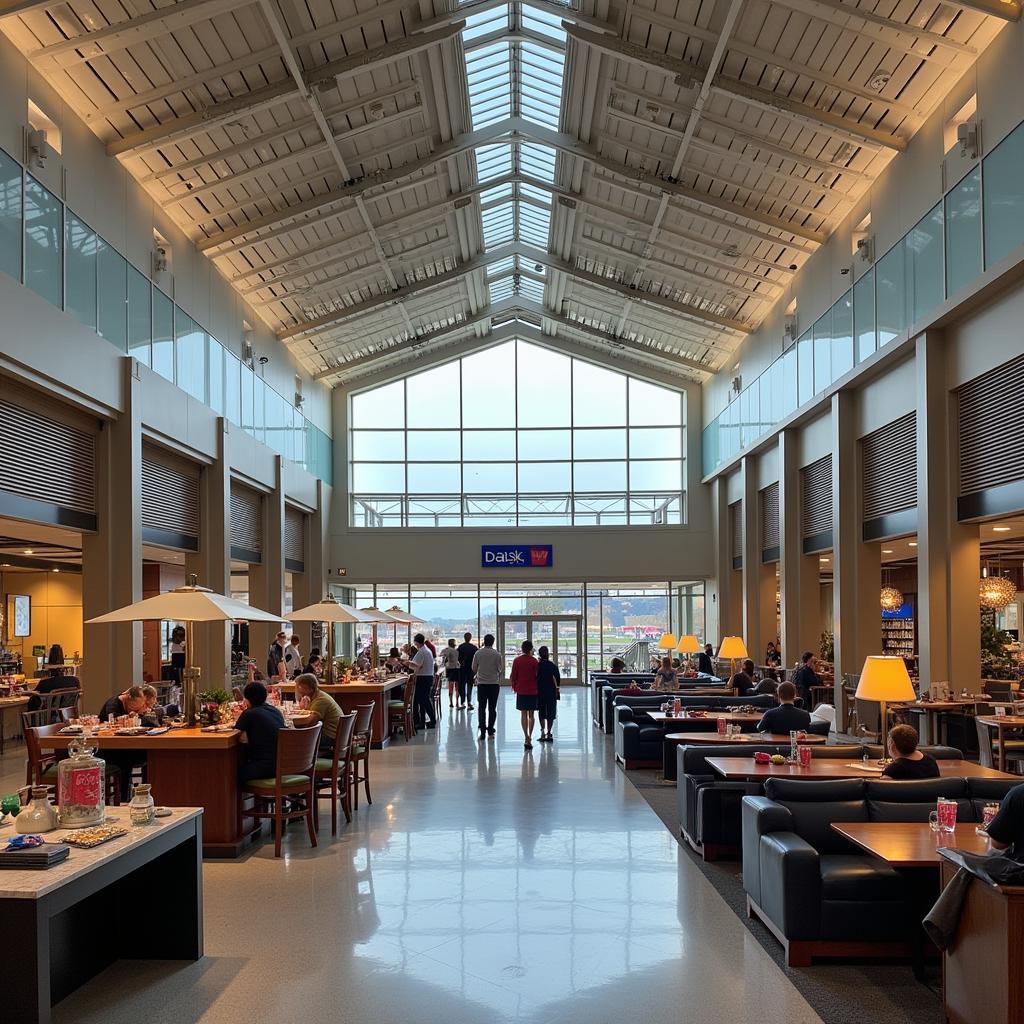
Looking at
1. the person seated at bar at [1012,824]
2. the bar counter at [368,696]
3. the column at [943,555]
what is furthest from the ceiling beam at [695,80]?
the person seated at bar at [1012,824]

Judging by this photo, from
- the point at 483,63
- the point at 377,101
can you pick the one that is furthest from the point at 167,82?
the point at 483,63

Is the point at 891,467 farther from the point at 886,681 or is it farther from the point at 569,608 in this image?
the point at 569,608

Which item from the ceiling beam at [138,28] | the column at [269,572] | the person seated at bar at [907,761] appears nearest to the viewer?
the person seated at bar at [907,761]

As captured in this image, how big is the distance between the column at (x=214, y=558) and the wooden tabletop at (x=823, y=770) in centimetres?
987

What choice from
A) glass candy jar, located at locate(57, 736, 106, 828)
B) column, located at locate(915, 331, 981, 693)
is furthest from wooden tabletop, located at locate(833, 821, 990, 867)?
column, located at locate(915, 331, 981, 693)

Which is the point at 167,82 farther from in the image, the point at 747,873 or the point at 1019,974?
the point at 1019,974

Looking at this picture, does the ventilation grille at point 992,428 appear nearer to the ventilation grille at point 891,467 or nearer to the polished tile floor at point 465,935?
the ventilation grille at point 891,467

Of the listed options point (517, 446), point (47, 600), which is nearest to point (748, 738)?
point (517, 446)

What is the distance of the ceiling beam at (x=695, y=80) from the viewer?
12.2 metres

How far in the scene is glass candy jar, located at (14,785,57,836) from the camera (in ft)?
15.5

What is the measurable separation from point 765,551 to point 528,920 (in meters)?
15.0

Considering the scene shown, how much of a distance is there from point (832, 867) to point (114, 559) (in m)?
8.97

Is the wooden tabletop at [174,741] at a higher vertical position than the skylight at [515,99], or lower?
lower

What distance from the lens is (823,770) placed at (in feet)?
23.8
